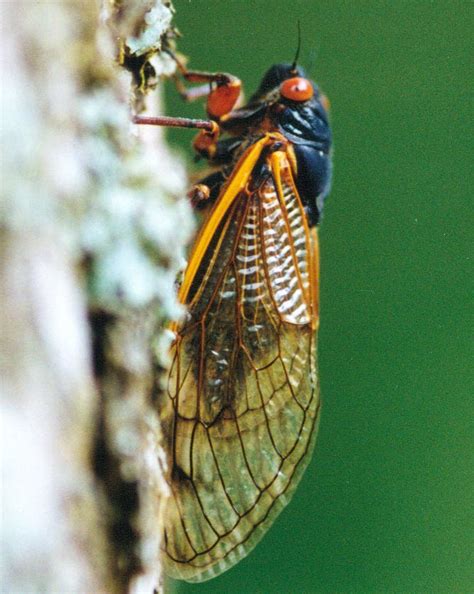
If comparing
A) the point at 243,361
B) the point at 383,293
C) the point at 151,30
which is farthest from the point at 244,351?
the point at 383,293

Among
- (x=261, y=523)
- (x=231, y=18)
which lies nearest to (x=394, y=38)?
(x=231, y=18)

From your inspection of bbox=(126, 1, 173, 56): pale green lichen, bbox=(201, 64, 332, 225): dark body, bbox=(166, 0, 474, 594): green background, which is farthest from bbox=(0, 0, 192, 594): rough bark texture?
bbox=(166, 0, 474, 594): green background

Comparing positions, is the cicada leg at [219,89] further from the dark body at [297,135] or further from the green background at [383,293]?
the green background at [383,293]

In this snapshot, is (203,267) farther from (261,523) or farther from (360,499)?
(360,499)

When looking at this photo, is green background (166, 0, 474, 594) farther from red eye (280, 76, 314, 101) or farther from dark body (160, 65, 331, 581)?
→ dark body (160, 65, 331, 581)

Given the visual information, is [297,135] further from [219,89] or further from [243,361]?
[243,361]

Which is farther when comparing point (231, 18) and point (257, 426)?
point (231, 18)
